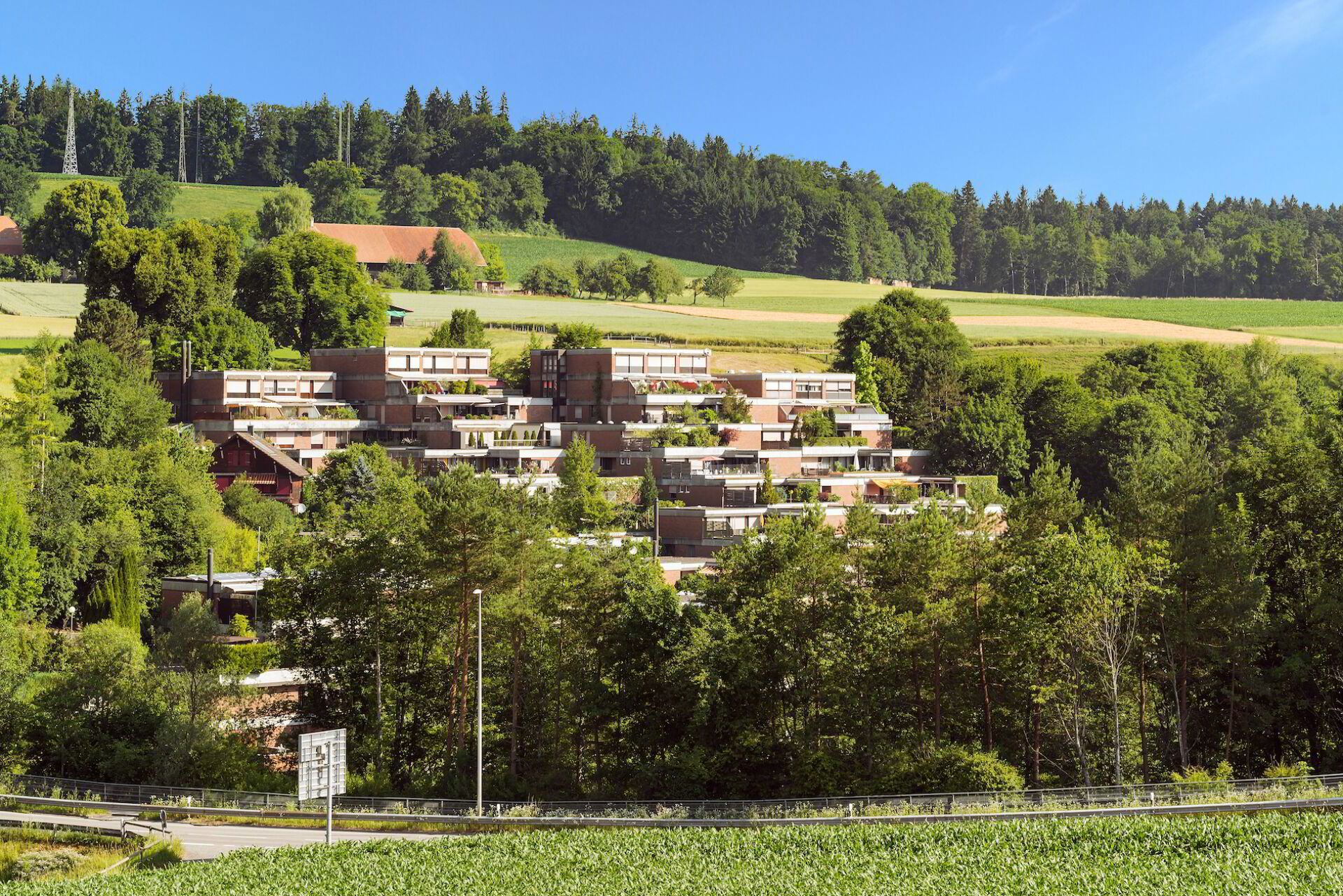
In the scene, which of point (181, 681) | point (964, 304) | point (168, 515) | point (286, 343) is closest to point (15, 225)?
point (286, 343)

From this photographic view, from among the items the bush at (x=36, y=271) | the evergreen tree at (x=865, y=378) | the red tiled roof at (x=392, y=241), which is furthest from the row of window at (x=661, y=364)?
the bush at (x=36, y=271)

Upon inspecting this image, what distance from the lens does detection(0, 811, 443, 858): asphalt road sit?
4931cm

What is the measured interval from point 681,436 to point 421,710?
39.2 meters

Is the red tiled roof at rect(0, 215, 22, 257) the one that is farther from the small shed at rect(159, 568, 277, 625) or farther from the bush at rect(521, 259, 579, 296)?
the small shed at rect(159, 568, 277, 625)

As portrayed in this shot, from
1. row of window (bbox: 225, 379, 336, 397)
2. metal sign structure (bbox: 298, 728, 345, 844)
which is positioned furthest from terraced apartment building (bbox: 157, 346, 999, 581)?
metal sign structure (bbox: 298, 728, 345, 844)

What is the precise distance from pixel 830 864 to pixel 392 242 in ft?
467

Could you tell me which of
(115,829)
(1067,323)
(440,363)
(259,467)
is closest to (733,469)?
(440,363)

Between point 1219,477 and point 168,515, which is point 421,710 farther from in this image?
point 1219,477

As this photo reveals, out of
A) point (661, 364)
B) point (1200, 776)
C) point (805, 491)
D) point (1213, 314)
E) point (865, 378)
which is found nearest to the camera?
point (1200, 776)

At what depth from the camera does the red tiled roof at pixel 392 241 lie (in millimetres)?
175375

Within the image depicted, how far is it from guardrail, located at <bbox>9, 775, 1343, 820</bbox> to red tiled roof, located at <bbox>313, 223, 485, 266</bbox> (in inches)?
4649

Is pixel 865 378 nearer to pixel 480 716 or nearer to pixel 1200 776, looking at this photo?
pixel 1200 776

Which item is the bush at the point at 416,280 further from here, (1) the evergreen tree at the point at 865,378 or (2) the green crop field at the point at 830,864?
(2) the green crop field at the point at 830,864

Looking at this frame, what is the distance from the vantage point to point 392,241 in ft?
589
